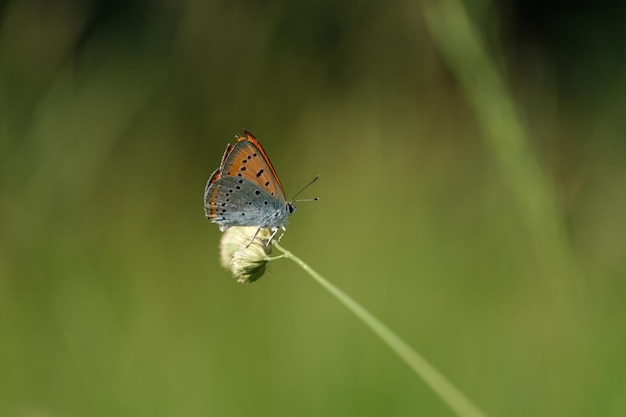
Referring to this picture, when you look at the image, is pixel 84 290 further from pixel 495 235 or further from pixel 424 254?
pixel 495 235

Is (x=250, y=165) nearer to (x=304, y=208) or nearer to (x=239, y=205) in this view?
(x=239, y=205)

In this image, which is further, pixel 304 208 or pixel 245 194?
pixel 304 208

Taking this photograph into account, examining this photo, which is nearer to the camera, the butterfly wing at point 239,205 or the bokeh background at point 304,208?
the butterfly wing at point 239,205

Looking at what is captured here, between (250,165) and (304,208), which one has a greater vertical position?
(304,208)

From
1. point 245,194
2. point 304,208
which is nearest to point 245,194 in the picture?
point 245,194

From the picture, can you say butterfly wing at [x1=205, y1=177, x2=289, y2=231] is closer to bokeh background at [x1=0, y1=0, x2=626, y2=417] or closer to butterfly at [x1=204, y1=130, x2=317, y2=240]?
butterfly at [x1=204, y1=130, x2=317, y2=240]

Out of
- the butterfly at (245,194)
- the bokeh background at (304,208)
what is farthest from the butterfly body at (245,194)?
the bokeh background at (304,208)

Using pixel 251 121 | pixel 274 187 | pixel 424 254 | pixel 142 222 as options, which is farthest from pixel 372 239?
pixel 274 187

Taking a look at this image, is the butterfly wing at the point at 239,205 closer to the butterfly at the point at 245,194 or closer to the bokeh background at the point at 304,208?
the butterfly at the point at 245,194
